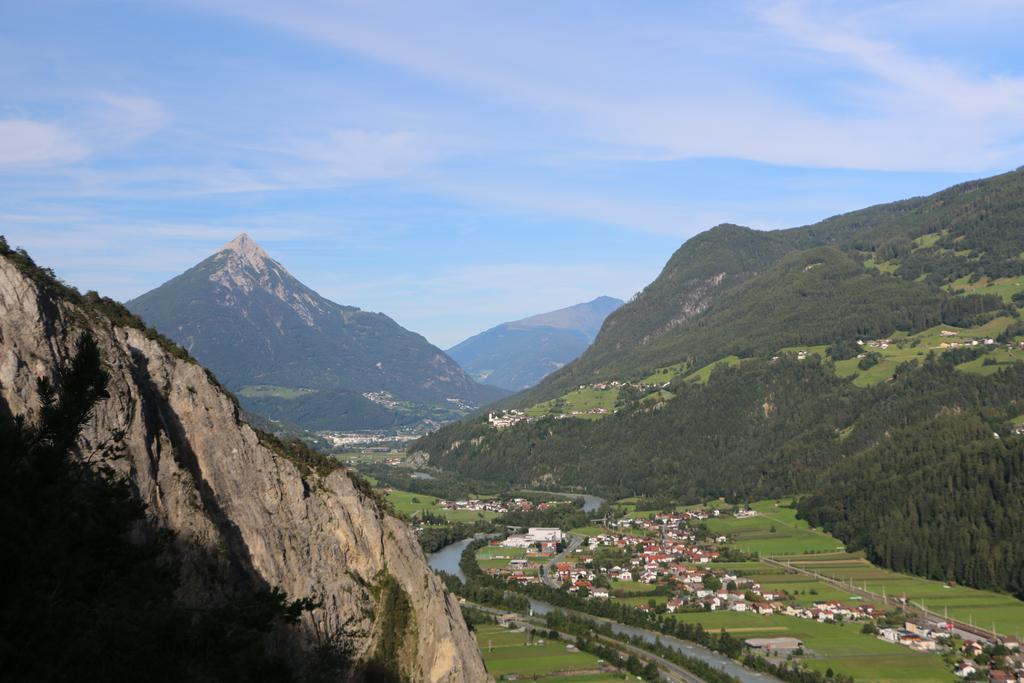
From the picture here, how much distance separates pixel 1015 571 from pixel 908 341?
3859 inches

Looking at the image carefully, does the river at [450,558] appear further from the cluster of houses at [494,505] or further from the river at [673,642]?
the cluster of houses at [494,505]

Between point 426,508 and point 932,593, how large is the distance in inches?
2934

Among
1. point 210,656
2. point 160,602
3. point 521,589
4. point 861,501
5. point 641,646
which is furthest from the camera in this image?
point 861,501

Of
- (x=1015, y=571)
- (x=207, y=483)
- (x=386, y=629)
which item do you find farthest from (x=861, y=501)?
(x=207, y=483)

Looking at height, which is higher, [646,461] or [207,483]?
[207,483]

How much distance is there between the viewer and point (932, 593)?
95500mm

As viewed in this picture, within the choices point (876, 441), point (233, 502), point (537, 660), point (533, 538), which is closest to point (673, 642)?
point (537, 660)

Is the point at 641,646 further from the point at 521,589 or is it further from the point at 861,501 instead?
the point at 861,501

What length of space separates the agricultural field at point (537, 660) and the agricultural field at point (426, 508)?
61.8 meters

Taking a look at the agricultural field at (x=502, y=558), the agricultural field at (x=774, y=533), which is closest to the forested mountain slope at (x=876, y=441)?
the agricultural field at (x=774, y=533)

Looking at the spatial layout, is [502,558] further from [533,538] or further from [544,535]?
[544,535]

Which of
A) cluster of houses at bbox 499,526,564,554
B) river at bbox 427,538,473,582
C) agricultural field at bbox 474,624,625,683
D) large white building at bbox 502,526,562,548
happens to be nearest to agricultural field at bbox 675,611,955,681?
agricultural field at bbox 474,624,625,683

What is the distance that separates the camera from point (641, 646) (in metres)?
75.8

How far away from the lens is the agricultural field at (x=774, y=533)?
386 feet
